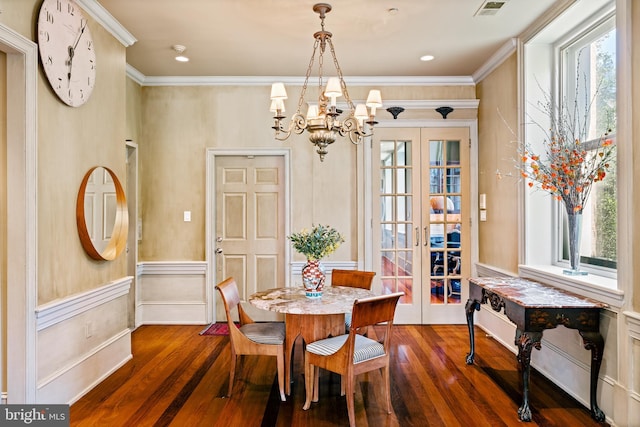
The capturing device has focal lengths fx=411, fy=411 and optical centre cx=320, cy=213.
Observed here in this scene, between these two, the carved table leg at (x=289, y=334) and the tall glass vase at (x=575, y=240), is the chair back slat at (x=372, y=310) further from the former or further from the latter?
the tall glass vase at (x=575, y=240)

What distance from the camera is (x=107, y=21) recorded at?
10.7ft

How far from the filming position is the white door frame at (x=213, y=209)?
479cm

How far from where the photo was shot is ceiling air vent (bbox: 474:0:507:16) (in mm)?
3079

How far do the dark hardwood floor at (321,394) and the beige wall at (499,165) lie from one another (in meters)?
1.00

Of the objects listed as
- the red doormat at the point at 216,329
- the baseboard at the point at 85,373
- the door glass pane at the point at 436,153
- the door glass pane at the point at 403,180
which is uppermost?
the door glass pane at the point at 436,153

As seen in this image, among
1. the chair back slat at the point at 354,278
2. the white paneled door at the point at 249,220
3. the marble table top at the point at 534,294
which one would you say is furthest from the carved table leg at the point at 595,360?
the white paneled door at the point at 249,220

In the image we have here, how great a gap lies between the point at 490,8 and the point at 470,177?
2022mm

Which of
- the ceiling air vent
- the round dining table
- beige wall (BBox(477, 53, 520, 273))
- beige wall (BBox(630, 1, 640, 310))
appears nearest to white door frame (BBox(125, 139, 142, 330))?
the round dining table

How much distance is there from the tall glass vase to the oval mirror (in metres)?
3.49

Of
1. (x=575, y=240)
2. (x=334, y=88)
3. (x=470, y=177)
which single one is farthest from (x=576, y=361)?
(x=334, y=88)

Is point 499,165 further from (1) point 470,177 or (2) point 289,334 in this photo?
(2) point 289,334

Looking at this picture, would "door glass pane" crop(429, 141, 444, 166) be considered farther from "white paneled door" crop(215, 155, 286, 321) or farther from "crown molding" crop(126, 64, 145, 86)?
"crown molding" crop(126, 64, 145, 86)

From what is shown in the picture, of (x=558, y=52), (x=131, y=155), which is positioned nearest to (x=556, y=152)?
(x=558, y=52)

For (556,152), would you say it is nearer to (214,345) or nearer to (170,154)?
(214,345)
